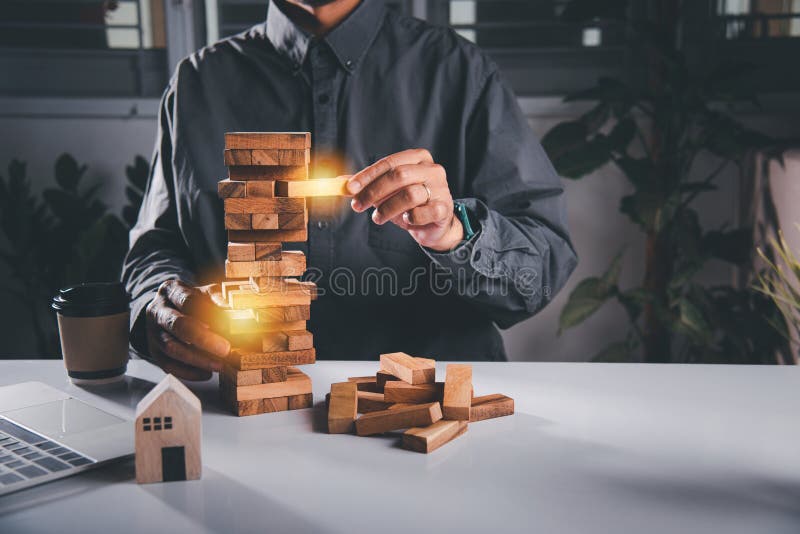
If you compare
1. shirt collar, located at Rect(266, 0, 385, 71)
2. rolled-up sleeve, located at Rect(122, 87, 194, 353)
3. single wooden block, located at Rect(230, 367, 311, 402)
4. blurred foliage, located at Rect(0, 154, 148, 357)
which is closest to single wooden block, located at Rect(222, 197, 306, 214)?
single wooden block, located at Rect(230, 367, 311, 402)

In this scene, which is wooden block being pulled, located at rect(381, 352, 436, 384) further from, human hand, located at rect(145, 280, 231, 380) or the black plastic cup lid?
the black plastic cup lid

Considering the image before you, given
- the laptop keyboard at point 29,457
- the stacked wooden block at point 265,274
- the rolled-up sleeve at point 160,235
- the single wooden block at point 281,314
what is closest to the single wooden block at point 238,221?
the stacked wooden block at point 265,274

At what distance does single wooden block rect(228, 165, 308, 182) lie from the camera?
1.09 meters

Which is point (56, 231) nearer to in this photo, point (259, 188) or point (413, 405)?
point (259, 188)

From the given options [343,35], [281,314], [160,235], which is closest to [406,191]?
[281,314]

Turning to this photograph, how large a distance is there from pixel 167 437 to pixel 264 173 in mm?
395

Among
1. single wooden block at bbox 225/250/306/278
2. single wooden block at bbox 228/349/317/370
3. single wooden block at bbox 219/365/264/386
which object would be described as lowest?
single wooden block at bbox 219/365/264/386

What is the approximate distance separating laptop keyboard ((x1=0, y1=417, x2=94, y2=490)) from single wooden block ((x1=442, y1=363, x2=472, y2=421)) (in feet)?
1.54

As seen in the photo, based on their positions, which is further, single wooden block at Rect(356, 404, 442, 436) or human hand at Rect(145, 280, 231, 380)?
human hand at Rect(145, 280, 231, 380)

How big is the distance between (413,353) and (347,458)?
2.67 feet

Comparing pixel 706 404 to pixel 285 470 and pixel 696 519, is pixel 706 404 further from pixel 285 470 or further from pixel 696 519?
pixel 285 470

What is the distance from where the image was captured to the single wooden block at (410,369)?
1139 millimetres

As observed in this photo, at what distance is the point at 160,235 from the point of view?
1816 mm

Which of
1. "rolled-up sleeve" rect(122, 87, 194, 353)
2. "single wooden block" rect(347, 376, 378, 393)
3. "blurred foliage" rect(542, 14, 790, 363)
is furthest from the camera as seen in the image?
"blurred foliage" rect(542, 14, 790, 363)
